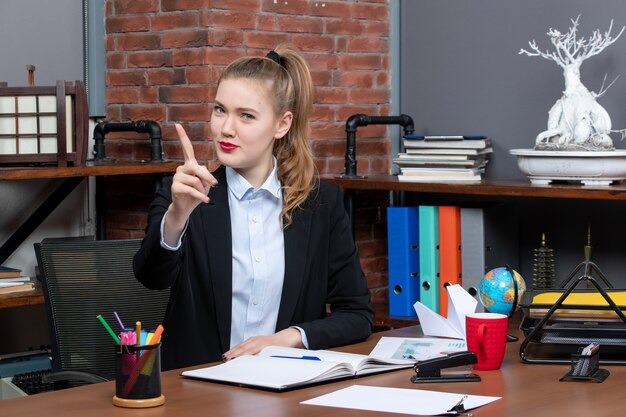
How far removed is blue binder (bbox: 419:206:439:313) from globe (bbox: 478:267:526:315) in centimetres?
125

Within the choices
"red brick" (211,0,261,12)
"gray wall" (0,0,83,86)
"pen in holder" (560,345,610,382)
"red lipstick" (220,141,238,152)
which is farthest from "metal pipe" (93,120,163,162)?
"pen in holder" (560,345,610,382)

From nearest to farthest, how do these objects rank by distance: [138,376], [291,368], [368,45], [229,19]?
[138,376] < [291,368] < [229,19] < [368,45]

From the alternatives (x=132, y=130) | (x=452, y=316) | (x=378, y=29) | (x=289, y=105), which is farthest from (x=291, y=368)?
(x=378, y=29)

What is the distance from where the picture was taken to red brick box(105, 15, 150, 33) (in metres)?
3.62

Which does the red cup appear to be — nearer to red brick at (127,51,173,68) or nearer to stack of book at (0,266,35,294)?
stack of book at (0,266,35,294)

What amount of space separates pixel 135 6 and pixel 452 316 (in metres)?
1.93

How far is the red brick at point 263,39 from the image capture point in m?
3.50

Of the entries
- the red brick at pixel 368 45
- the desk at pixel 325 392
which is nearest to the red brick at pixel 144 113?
the red brick at pixel 368 45

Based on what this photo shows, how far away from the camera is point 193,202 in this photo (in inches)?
79.4

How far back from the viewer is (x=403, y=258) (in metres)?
3.57

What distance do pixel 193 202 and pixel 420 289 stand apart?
66.4 inches

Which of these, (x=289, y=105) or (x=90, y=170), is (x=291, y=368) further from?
(x=90, y=170)

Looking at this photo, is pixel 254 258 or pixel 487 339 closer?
pixel 487 339

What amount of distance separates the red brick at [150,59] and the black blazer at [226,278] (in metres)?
1.22
